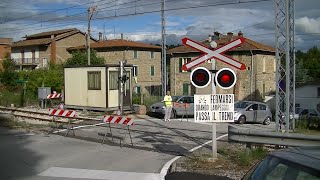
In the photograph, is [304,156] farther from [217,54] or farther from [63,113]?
[63,113]

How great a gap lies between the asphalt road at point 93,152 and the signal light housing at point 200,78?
7.20 feet

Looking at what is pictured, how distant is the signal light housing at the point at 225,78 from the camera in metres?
10.7

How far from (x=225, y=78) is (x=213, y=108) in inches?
30.6

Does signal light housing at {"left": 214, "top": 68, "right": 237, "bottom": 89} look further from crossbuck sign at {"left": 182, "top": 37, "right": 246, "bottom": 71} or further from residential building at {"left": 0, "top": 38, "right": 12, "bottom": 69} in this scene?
residential building at {"left": 0, "top": 38, "right": 12, "bottom": 69}

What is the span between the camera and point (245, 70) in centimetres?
5169

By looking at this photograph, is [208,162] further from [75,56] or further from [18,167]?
[75,56]

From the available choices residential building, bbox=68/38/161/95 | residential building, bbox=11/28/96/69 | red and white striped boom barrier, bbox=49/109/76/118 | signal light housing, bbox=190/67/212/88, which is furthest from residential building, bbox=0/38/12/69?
signal light housing, bbox=190/67/212/88

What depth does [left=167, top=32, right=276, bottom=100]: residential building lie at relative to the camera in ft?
173

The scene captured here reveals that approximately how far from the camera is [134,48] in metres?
66.0

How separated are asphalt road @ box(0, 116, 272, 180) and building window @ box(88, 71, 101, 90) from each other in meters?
9.13

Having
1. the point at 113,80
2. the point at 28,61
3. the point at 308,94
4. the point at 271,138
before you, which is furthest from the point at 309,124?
the point at 28,61

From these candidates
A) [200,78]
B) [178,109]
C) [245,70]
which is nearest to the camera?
[200,78]

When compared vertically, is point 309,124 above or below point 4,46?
below

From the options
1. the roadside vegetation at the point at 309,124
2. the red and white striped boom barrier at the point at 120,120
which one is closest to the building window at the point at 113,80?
the roadside vegetation at the point at 309,124
